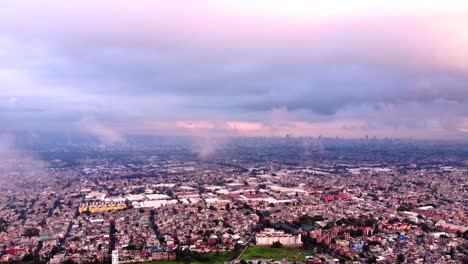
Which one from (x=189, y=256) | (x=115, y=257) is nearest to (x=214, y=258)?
A: (x=189, y=256)

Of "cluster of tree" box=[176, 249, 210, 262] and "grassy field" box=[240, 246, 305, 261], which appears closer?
"cluster of tree" box=[176, 249, 210, 262]

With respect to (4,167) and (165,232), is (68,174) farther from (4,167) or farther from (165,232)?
(165,232)

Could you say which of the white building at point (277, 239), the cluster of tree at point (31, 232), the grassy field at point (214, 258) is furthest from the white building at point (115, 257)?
the cluster of tree at point (31, 232)

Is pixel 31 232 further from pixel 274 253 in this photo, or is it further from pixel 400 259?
pixel 400 259

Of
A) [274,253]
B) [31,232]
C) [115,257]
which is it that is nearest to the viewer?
[115,257]

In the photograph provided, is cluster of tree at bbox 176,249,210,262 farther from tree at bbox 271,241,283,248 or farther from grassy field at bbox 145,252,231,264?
tree at bbox 271,241,283,248

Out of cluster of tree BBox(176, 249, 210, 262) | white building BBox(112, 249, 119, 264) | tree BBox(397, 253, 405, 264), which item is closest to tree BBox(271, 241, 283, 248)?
cluster of tree BBox(176, 249, 210, 262)

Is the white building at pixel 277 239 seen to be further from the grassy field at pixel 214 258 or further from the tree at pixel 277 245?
the grassy field at pixel 214 258

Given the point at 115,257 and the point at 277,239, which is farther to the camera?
the point at 277,239
